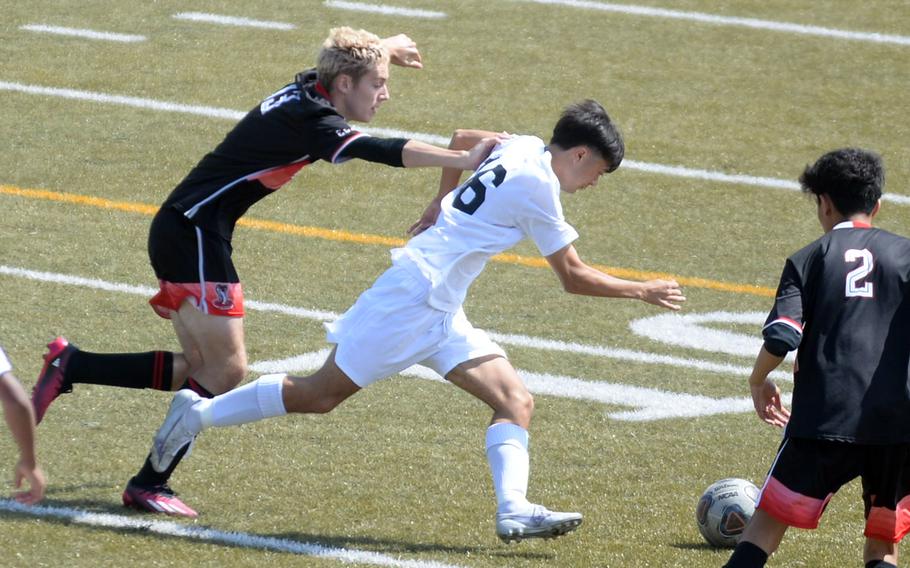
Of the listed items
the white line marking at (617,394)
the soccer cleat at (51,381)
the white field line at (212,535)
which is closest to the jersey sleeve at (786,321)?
the white field line at (212,535)

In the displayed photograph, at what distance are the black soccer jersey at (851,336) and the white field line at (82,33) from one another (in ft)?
31.4

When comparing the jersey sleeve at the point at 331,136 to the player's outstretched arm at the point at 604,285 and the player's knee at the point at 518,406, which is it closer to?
the player's outstretched arm at the point at 604,285

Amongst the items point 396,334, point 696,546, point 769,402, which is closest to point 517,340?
point 696,546

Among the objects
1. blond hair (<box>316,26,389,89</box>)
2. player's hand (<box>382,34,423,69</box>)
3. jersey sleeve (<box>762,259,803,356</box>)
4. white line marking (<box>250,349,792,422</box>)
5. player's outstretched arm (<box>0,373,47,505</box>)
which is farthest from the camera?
white line marking (<box>250,349,792,422</box>)

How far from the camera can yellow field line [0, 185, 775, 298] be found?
9.46 meters

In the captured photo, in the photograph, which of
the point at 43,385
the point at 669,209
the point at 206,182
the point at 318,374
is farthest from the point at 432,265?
the point at 669,209

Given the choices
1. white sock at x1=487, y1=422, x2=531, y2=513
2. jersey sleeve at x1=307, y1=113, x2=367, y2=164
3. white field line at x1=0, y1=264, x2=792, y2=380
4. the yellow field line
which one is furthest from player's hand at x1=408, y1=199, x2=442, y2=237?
the yellow field line

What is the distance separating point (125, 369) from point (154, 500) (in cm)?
66

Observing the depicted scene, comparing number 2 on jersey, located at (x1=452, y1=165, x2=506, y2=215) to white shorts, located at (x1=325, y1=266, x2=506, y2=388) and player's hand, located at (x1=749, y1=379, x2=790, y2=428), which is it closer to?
white shorts, located at (x1=325, y1=266, x2=506, y2=388)

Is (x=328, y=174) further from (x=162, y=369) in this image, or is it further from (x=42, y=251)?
(x=162, y=369)

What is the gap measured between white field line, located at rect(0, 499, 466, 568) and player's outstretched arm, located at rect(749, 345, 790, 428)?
1.22 m

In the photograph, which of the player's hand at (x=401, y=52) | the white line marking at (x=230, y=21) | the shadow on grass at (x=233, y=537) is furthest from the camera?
the white line marking at (x=230, y=21)

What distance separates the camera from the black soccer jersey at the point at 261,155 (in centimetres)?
587

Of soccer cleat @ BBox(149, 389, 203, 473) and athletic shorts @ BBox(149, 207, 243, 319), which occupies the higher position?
athletic shorts @ BBox(149, 207, 243, 319)
